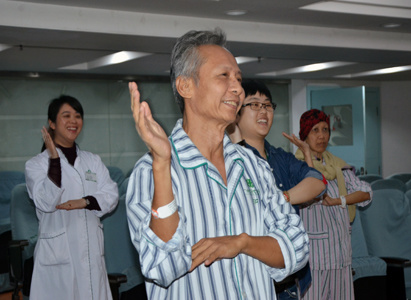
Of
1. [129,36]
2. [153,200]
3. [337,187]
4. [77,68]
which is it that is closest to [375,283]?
[337,187]

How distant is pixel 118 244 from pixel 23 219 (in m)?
0.77

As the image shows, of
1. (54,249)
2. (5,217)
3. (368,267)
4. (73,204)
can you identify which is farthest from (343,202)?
(5,217)

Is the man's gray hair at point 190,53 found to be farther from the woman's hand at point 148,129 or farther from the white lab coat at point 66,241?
the white lab coat at point 66,241

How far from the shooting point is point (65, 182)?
3531 mm

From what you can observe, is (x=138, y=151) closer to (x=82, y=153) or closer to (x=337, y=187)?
(x=82, y=153)

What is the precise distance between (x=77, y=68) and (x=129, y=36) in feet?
8.89

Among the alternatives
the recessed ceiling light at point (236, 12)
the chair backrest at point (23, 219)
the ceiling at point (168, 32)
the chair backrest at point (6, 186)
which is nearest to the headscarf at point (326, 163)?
the chair backrest at point (23, 219)

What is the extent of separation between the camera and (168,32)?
596 cm

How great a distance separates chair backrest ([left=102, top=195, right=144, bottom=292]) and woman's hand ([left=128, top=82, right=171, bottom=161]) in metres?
2.52

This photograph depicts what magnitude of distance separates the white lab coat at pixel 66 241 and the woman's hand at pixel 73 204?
0.13 ft

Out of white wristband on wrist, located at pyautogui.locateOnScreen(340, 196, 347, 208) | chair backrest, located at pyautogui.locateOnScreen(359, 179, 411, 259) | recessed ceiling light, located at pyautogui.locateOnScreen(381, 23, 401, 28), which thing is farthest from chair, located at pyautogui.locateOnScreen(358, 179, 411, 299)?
recessed ceiling light, located at pyautogui.locateOnScreen(381, 23, 401, 28)

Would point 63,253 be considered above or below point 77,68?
below

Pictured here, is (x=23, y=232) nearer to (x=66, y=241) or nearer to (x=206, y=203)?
(x=66, y=241)

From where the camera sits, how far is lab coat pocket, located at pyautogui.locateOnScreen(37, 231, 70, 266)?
3.40 meters
